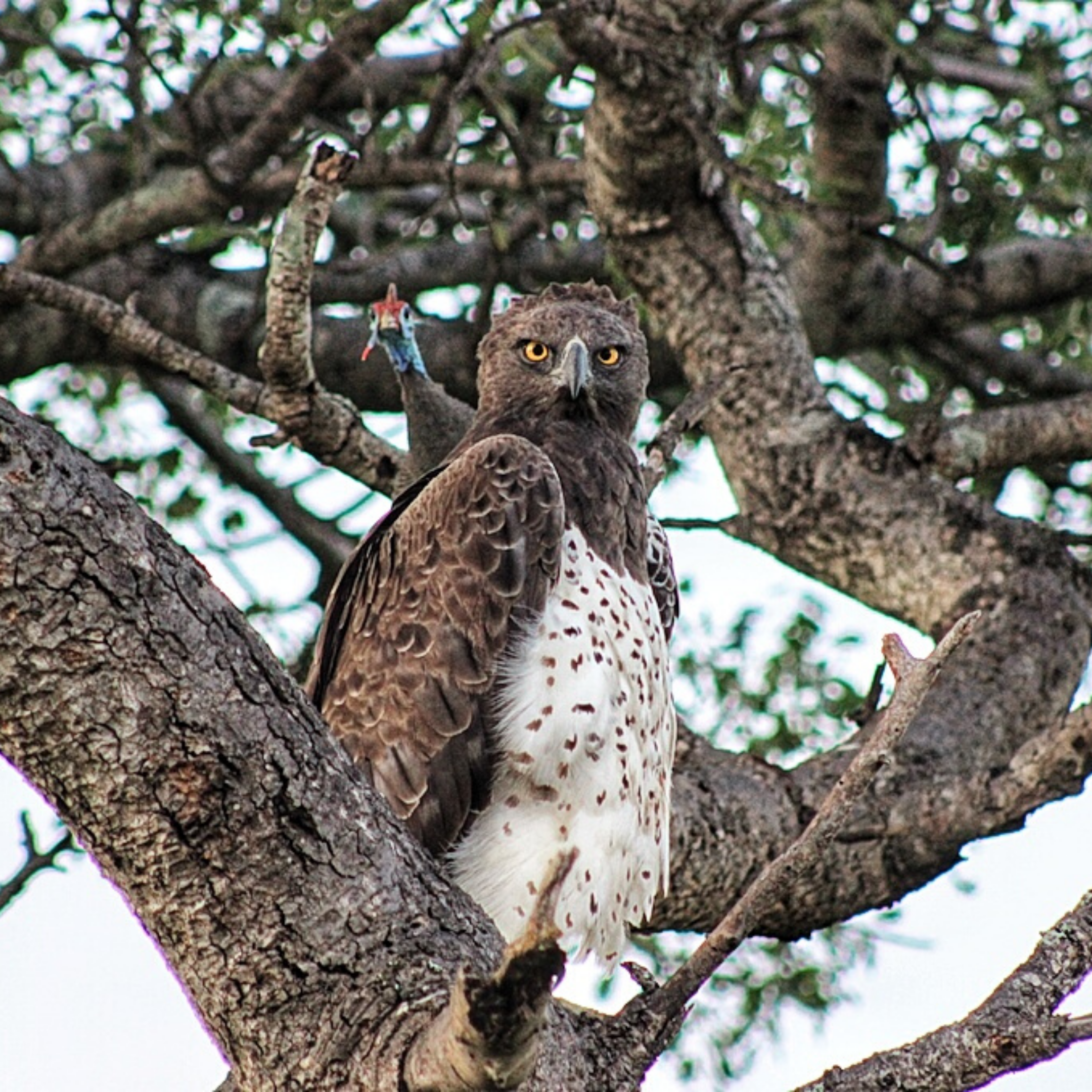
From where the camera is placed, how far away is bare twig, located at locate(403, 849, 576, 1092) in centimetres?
209

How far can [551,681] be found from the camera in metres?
4.21

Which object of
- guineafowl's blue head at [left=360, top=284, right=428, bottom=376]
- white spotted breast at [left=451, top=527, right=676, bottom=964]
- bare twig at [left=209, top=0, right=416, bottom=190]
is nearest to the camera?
white spotted breast at [left=451, top=527, right=676, bottom=964]

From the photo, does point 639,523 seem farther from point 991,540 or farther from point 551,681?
point 991,540

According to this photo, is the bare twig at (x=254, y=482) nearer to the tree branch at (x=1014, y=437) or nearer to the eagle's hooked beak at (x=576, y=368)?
the eagle's hooked beak at (x=576, y=368)

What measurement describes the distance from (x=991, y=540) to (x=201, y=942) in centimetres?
383

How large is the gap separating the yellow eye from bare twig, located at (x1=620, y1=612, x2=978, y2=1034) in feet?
8.30

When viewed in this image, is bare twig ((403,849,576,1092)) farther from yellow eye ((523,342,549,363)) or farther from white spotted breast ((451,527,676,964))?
yellow eye ((523,342,549,363))

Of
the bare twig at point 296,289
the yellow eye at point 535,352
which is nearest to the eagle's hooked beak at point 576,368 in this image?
the yellow eye at point 535,352

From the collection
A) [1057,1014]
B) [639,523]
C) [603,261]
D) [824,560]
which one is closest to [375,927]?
[1057,1014]

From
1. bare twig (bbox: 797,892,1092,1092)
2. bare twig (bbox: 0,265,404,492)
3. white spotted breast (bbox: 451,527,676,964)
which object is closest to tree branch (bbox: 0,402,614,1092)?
bare twig (bbox: 797,892,1092,1092)

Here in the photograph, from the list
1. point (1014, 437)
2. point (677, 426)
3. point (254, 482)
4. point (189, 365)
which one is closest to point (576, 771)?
point (677, 426)

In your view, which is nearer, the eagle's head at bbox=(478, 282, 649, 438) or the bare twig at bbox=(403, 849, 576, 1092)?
the bare twig at bbox=(403, 849, 576, 1092)

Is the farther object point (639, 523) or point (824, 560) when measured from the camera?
point (824, 560)

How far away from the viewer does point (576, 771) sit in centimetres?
421
